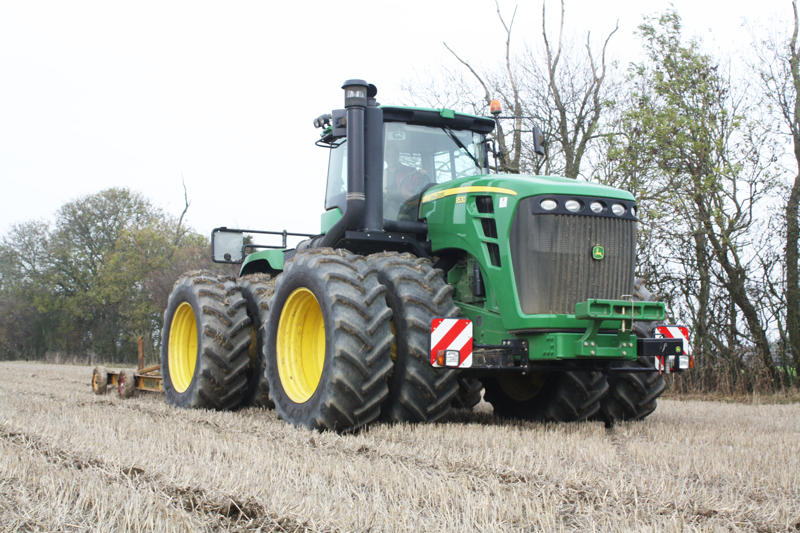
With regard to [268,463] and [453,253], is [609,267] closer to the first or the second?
[453,253]

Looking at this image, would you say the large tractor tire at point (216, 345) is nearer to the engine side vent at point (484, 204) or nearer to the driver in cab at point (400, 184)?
the driver in cab at point (400, 184)

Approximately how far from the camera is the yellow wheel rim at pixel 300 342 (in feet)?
23.1

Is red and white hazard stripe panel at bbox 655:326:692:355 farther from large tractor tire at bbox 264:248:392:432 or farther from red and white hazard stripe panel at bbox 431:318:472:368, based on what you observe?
large tractor tire at bbox 264:248:392:432

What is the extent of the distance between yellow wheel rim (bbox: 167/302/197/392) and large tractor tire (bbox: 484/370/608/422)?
3705 mm

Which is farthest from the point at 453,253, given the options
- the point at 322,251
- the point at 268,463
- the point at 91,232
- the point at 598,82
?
the point at 91,232

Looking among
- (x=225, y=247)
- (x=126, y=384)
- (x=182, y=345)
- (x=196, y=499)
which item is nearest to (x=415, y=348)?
(x=196, y=499)

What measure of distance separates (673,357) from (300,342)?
3188mm

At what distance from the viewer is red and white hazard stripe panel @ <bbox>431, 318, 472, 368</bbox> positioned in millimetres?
6028

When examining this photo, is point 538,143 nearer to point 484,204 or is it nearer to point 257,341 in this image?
point 484,204

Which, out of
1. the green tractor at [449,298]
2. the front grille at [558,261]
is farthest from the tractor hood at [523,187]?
the front grille at [558,261]

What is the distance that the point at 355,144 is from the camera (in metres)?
6.91

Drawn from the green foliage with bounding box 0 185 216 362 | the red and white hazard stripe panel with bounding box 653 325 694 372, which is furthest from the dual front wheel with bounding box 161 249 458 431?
the green foliage with bounding box 0 185 216 362

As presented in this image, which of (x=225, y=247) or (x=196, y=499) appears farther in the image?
(x=225, y=247)

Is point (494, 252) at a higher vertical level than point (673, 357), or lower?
higher
